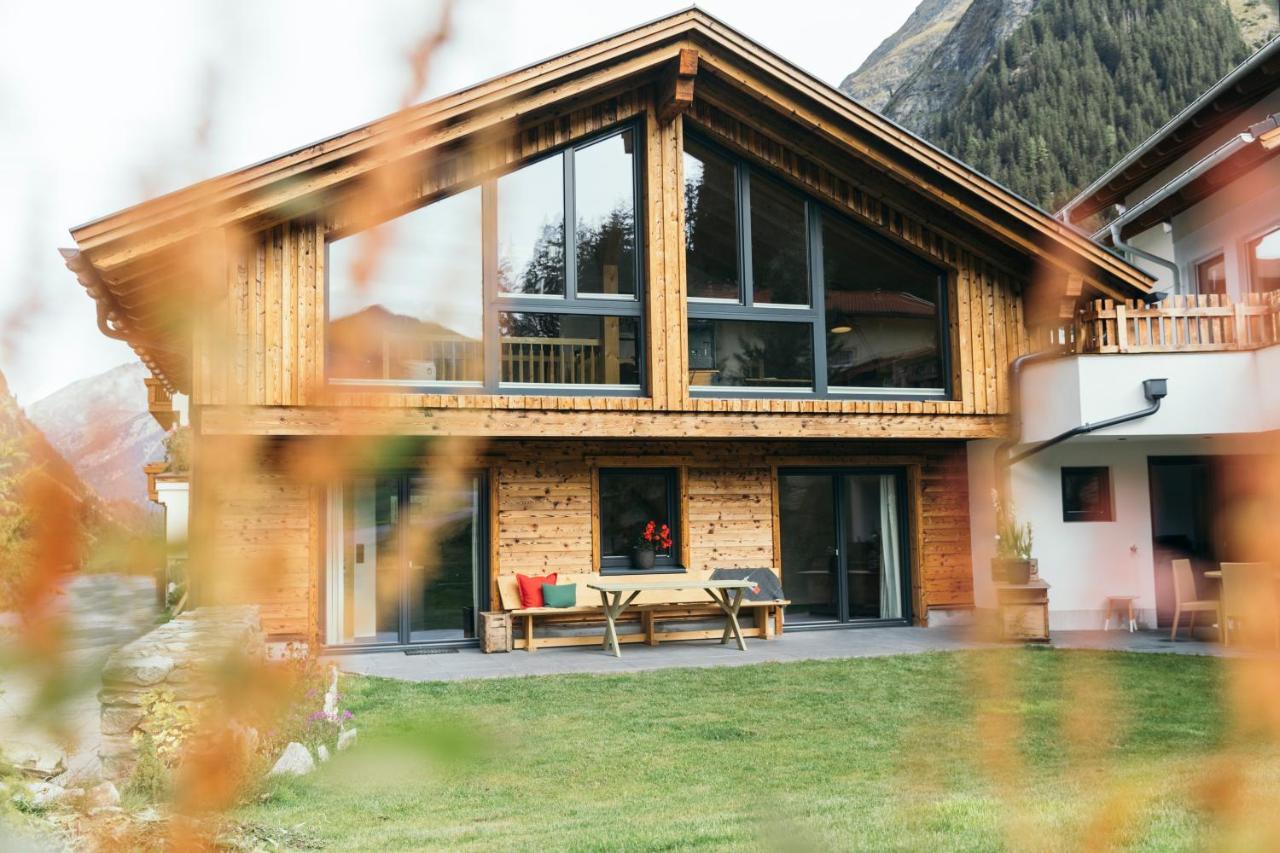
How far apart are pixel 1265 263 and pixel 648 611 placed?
8226mm

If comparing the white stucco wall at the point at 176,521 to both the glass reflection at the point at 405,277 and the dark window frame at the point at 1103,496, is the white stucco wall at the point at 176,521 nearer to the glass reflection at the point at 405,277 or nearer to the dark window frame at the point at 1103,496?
the glass reflection at the point at 405,277

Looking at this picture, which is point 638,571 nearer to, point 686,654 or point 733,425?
point 686,654

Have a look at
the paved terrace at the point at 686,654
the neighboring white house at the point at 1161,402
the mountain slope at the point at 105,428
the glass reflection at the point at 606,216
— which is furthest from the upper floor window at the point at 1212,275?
the mountain slope at the point at 105,428

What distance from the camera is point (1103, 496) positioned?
43.1 feet

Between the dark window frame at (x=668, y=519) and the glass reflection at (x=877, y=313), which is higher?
the glass reflection at (x=877, y=313)

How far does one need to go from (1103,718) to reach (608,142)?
11.7 metres

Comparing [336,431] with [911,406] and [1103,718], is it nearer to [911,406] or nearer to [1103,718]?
[1103,718]

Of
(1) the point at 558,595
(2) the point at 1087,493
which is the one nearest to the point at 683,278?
(1) the point at 558,595

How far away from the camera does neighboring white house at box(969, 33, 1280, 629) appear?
11820mm

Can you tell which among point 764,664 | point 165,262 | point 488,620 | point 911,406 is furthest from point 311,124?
point 911,406

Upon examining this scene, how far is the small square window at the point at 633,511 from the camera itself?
12820mm

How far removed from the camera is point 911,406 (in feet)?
41.1

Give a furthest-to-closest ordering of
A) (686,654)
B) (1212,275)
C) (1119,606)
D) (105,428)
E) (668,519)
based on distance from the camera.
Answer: (1212,275), (668,519), (1119,606), (686,654), (105,428)

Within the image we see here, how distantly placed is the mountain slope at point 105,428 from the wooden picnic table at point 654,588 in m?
10.5
